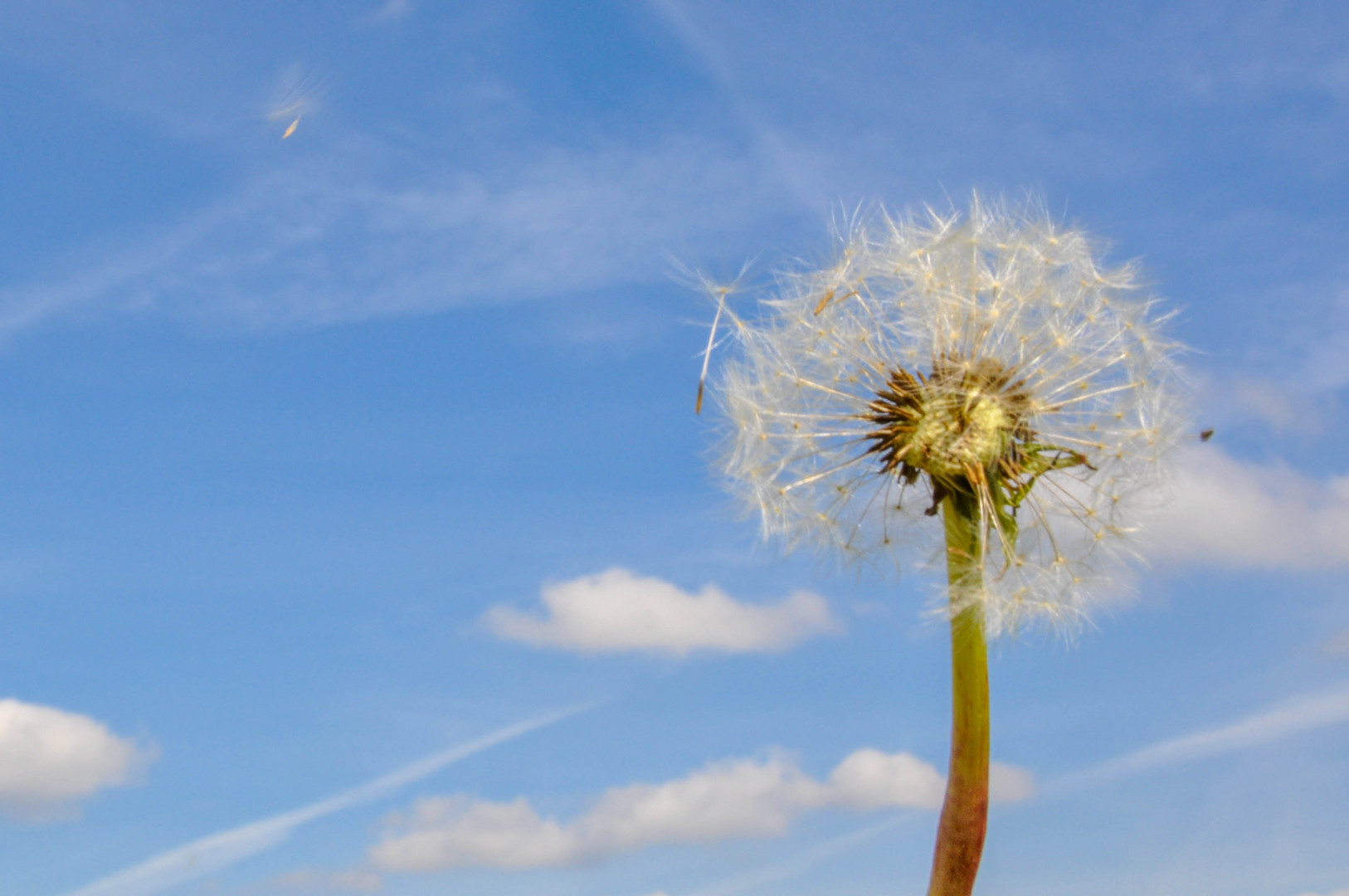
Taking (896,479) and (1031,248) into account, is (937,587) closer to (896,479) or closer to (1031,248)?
(896,479)

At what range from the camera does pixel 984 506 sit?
377 inches

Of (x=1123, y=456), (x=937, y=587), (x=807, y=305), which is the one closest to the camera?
(x=937, y=587)

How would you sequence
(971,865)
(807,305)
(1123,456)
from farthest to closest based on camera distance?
(807,305), (1123,456), (971,865)

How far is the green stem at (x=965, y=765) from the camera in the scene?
28.8 ft

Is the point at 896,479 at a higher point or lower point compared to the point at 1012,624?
higher

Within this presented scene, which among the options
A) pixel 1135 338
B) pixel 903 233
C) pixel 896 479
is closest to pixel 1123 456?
pixel 1135 338

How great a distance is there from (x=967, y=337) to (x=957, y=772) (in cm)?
347

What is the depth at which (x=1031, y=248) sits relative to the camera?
35.7ft

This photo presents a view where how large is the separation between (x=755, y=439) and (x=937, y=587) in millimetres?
2115

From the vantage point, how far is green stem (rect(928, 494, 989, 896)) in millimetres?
8789

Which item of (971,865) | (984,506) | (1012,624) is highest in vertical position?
(984,506)

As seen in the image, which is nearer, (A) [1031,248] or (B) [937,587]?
(B) [937,587]

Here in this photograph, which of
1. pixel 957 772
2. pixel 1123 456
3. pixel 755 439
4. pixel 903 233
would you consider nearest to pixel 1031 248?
pixel 903 233

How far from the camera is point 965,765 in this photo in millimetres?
8922
